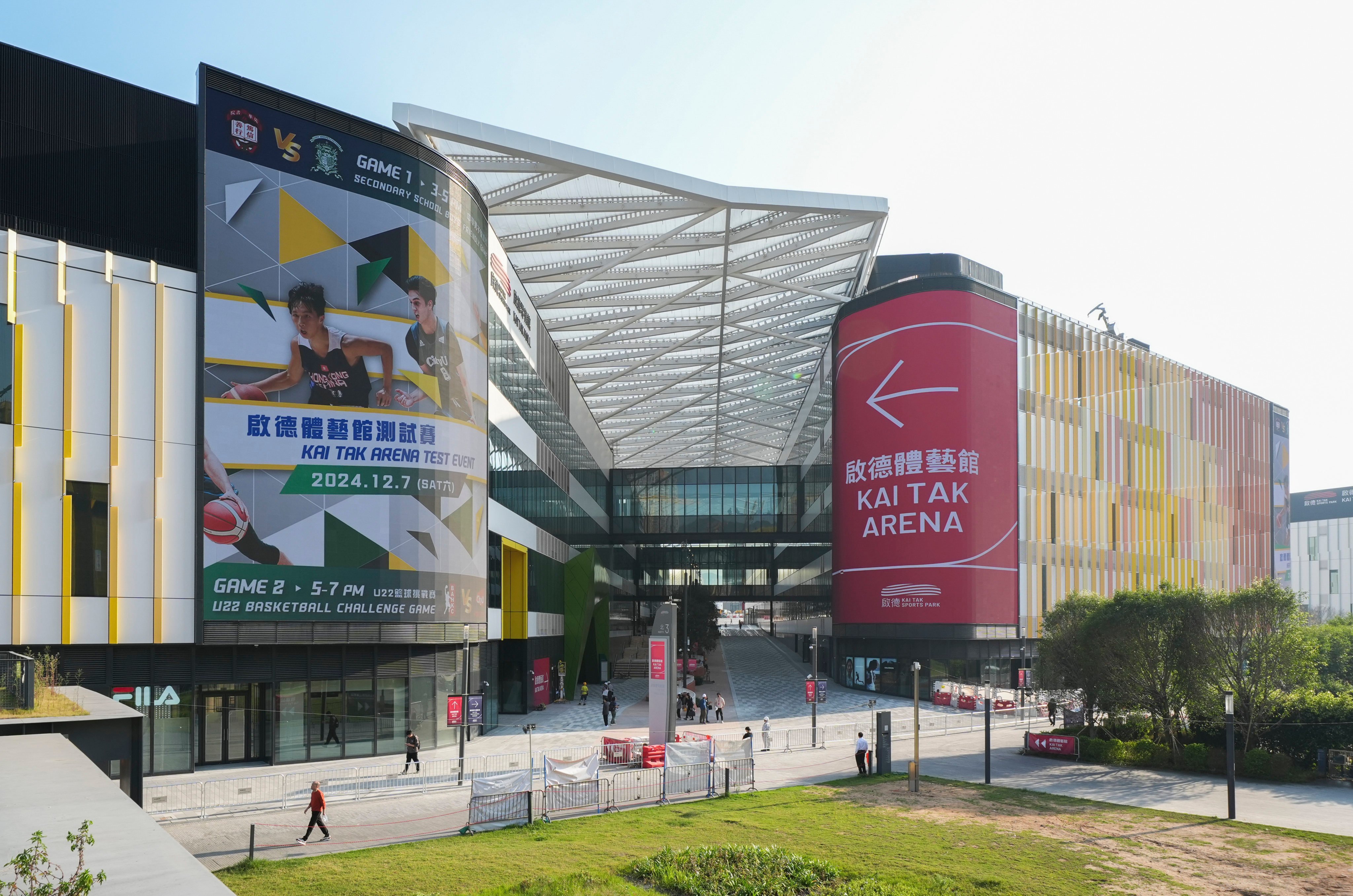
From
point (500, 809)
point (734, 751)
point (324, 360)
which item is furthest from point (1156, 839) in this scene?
point (324, 360)

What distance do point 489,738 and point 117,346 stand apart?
1762 centimetres

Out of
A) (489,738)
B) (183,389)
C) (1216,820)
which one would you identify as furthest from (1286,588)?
(183,389)

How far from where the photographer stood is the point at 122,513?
27.1m

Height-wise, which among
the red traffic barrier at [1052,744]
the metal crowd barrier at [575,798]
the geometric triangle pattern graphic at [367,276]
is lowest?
the red traffic barrier at [1052,744]

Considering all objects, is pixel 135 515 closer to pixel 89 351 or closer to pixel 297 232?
pixel 89 351

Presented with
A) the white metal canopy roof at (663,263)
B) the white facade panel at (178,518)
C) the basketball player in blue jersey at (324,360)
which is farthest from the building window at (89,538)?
the white metal canopy roof at (663,263)

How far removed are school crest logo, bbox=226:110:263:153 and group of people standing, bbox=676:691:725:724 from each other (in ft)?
83.4

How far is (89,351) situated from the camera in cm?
2662

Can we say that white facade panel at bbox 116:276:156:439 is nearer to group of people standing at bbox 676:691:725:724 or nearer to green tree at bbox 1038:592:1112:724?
group of people standing at bbox 676:691:725:724

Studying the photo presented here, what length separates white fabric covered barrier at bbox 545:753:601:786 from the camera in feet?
73.3

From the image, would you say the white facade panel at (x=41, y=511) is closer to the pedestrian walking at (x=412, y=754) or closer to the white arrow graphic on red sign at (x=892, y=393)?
the pedestrian walking at (x=412, y=754)

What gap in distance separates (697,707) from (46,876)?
37873 millimetres

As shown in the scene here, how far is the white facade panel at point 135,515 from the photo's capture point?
27062 millimetres

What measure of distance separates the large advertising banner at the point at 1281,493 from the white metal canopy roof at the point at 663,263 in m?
39.6
